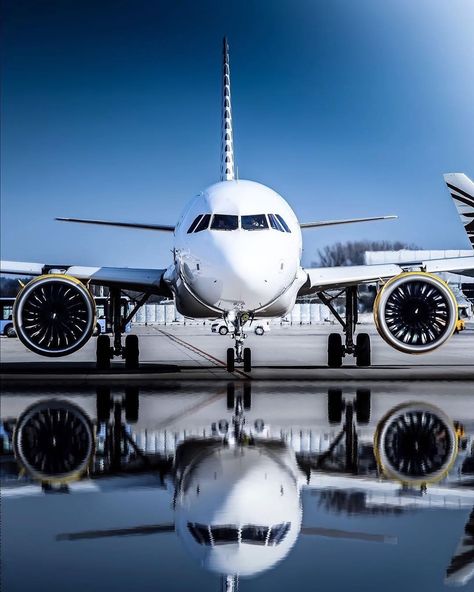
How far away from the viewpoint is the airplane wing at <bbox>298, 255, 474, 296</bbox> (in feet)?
53.6

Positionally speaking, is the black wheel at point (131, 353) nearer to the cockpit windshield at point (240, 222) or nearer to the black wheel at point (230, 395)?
the cockpit windshield at point (240, 222)

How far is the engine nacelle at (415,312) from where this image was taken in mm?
15133

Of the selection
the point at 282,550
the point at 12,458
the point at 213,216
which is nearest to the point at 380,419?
the point at 12,458

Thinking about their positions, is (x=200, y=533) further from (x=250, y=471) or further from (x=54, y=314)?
(x=54, y=314)

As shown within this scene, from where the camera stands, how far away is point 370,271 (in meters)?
16.5

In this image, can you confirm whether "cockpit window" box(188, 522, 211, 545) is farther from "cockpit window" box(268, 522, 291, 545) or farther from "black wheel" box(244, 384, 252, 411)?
"black wheel" box(244, 384, 252, 411)

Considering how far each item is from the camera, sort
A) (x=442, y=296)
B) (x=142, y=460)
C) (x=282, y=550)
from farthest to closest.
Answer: (x=442, y=296), (x=142, y=460), (x=282, y=550)

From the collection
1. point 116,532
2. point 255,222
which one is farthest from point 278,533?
point 255,222

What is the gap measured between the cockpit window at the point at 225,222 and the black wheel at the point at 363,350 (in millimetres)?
4600

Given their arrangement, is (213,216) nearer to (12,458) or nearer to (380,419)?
(380,419)

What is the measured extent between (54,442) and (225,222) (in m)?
7.62

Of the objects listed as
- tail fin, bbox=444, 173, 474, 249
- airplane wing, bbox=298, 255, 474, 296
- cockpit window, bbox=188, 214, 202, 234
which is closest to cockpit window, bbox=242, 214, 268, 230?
cockpit window, bbox=188, 214, 202, 234

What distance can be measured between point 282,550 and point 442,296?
12244 millimetres

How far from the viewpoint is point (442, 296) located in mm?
15406
